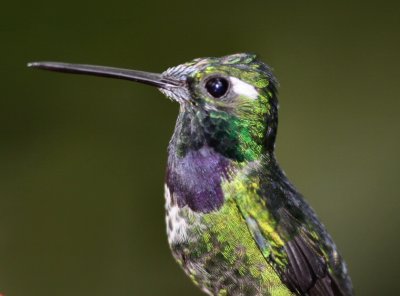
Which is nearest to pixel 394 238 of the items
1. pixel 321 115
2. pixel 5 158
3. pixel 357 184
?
pixel 357 184

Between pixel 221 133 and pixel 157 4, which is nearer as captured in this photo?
pixel 221 133

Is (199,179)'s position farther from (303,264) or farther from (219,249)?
(303,264)

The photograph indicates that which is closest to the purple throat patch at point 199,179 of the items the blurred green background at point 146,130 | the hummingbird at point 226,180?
the hummingbird at point 226,180

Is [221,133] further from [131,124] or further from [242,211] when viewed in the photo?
[131,124]

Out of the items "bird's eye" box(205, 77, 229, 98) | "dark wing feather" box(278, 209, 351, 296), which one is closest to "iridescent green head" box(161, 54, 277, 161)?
"bird's eye" box(205, 77, 229, 98)

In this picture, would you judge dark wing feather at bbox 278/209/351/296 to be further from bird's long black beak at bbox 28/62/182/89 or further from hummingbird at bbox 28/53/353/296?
bird's long black beak at bbox 28/62/182/89

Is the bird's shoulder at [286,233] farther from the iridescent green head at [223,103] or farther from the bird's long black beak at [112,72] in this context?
the bird's long black beak at [112,72]

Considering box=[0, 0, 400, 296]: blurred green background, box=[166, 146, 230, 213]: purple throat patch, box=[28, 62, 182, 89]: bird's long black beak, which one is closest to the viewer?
box=[28, 62, 182, 89]: bird's long black beak
